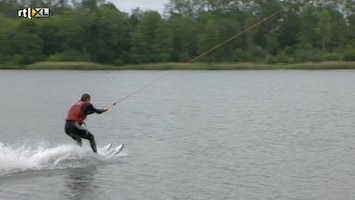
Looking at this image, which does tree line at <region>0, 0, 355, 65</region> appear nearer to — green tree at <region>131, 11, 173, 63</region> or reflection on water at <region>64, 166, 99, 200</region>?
green tree at <region>131, 11, 173, 63</region>

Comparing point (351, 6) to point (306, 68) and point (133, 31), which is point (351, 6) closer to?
point (306, 68)

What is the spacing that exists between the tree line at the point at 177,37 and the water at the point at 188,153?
195ft

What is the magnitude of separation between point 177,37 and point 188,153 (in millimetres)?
83271

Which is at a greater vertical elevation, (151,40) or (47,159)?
(151,40)

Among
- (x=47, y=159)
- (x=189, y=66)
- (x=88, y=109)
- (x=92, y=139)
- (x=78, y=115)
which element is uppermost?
(x=88, y=109)

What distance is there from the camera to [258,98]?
132ft

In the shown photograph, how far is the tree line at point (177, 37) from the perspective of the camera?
9506 centimetres

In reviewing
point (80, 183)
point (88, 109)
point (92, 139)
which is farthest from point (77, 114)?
point (80, 183)

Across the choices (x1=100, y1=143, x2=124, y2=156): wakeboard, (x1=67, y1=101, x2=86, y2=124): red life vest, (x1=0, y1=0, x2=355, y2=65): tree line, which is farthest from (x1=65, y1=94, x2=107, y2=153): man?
(x1=0, y1=0, x2=355, y2=65): tree line

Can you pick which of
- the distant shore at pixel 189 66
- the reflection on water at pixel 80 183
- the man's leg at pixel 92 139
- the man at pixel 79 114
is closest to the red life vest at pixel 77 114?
the man at pixel 79 114

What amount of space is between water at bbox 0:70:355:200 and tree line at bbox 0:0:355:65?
59.4 meters

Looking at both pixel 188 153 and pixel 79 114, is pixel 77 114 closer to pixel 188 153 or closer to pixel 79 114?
pixel 79 114

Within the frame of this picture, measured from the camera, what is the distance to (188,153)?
18547 millimetres

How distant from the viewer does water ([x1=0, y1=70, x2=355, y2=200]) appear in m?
13.9
